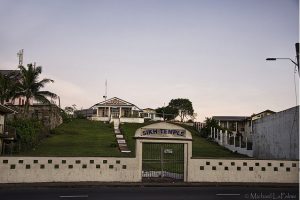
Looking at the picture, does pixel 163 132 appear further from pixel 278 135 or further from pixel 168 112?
pixel 168 112

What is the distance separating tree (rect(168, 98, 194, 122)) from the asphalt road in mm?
96048

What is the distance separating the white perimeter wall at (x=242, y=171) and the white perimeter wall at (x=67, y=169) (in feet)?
10.9

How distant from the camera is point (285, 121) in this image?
29.3m

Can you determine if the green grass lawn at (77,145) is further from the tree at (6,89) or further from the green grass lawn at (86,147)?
the tree at (6,89)

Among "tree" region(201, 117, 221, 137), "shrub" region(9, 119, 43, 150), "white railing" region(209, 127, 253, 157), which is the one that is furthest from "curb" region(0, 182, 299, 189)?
"tree" region(201, 117, 221, 137)

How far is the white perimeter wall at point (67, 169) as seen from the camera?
67.7 feet

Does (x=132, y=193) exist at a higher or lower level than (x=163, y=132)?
lower

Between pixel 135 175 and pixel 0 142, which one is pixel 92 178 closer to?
pixel 135 175

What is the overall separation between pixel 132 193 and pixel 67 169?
5.22 metres

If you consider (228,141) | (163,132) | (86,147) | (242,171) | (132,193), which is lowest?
(132,193)

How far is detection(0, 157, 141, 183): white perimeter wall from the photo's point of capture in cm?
2064

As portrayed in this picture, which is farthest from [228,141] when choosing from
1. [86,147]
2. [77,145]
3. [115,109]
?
[115,109]

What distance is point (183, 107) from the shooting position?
116500 millimetres

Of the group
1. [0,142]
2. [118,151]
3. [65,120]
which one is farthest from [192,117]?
[0,142]
